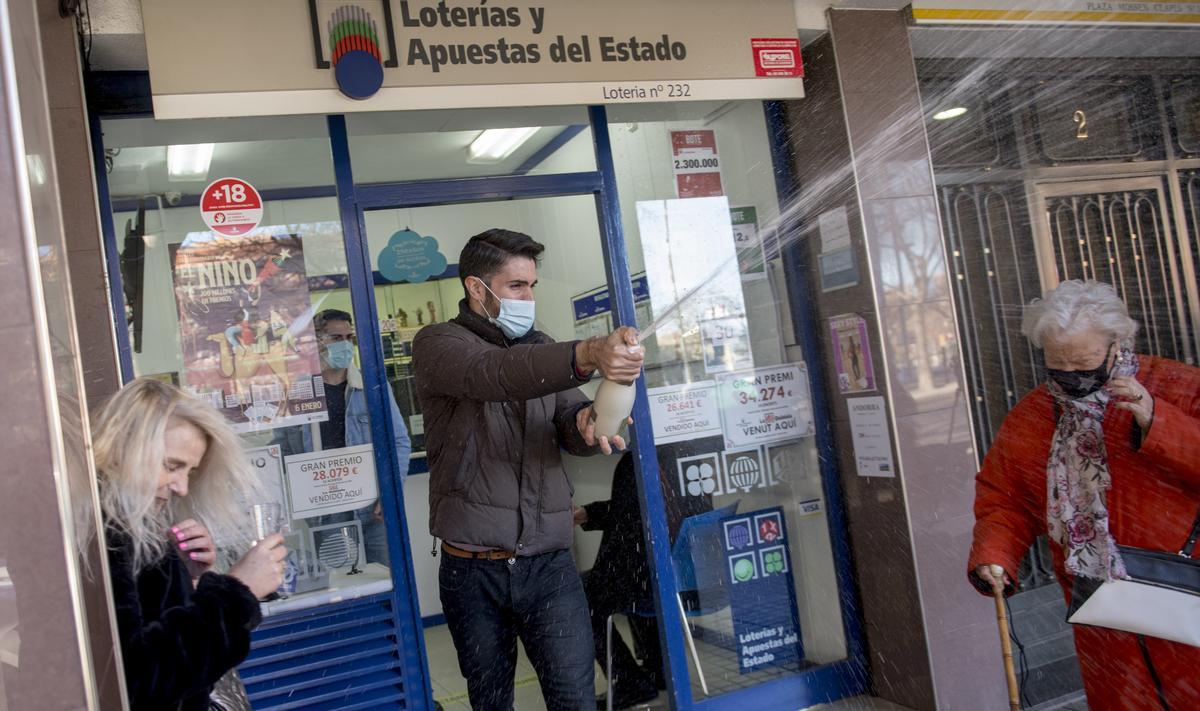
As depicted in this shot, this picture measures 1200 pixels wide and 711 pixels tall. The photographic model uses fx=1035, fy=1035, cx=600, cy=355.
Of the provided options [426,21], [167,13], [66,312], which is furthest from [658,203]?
[66,312]

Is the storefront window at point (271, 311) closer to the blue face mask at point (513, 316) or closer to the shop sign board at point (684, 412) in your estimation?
the blue face mask at point (513, 316)

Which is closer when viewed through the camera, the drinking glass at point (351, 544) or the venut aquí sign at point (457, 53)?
the venut aquí sign at point (457, 53)

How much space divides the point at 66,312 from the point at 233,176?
1.96 meters

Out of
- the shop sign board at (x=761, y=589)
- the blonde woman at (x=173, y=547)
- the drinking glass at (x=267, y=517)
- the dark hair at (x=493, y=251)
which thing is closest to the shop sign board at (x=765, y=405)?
the shop sign board at (x=761, y=589)

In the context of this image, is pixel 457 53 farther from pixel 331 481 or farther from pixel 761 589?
pixel 761 589

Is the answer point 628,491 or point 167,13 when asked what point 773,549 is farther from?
point 167,13

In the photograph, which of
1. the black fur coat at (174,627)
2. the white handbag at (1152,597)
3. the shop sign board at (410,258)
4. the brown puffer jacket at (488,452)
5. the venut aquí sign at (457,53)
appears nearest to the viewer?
the black fur coat at (174,627)

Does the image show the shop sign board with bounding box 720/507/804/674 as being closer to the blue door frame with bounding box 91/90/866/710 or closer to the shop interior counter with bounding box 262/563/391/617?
the blue door frame with bounding box 91/90/866/710

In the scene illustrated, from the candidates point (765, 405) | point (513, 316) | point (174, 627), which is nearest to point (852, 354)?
point (765, 405)

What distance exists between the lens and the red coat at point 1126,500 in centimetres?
299

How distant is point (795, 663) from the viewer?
5348 mm

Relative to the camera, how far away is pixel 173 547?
7.55ft

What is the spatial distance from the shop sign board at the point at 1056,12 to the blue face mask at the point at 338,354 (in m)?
3.30

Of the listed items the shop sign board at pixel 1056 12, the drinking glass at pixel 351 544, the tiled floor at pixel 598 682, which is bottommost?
the tiled floor at pixel 598 682
